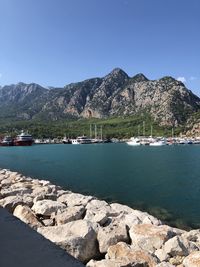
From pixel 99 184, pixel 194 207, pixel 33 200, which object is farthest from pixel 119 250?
pixel 99 184

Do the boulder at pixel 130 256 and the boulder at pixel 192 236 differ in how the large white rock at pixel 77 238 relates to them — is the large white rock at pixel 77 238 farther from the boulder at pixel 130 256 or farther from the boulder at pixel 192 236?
the boulder at pixel 192 236

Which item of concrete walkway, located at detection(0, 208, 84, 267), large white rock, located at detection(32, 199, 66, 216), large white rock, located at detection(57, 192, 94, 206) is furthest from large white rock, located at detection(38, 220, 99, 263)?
large white rock, located at detection(57, 192, 94, 206)

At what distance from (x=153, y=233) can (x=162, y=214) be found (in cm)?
1321

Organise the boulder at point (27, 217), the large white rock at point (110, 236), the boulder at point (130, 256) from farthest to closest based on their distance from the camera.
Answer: the boulder at point (27, 217) < the large white rock at point (110, 236) < the boulder at point (130, 256)

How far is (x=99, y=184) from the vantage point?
45281mm

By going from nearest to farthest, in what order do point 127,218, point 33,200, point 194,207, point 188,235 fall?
point 188,235
point 127,218
point 33,200
point 194,207

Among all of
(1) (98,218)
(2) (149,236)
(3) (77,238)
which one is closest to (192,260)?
(2) (149,236)

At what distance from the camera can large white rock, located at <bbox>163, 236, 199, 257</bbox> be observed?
13477 millimetres

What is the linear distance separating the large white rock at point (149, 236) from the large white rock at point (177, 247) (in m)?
0.53

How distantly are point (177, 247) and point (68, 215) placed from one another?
6.43 m

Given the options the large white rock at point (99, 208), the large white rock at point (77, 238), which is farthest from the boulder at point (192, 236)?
the large white rock at point (77, 238)

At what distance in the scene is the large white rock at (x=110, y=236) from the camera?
13.8m

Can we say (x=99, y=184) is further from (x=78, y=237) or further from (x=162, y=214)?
(x=78, y=237)

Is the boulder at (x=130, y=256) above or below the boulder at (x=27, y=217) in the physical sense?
below
